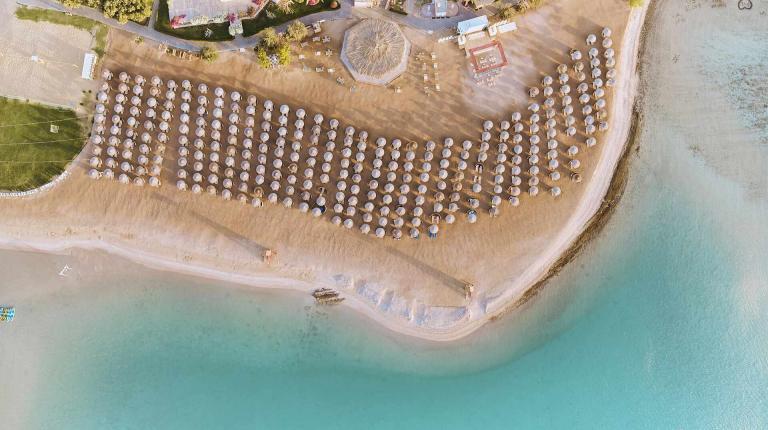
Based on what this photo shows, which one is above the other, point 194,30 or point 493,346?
point 194,30

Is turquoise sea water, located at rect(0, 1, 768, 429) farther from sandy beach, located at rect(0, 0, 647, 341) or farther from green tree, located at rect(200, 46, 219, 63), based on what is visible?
green tree, located at rect(200, 46, 219, 63)

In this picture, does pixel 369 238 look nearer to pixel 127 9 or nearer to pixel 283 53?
pixel 283 53

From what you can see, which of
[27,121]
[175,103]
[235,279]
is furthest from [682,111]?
[27,121]

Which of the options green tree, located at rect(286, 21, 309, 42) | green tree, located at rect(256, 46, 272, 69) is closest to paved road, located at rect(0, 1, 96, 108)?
green tree, located at rect(256, 46, 272, 69)

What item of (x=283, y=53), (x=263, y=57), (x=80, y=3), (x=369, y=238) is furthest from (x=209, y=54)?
(x=369, y=238)

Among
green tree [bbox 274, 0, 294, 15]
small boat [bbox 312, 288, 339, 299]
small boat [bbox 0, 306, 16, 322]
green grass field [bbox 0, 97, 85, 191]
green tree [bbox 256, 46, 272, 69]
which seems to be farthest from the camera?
small boat [bbox 0, 306, 16, 322]
